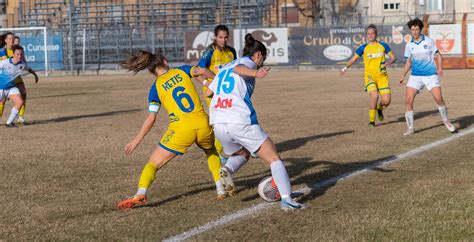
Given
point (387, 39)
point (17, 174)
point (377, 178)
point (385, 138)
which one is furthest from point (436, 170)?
point (387, 39)

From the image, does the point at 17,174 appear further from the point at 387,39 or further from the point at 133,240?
the point at 387,39

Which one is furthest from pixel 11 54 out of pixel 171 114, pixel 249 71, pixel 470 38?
pixel 470 38

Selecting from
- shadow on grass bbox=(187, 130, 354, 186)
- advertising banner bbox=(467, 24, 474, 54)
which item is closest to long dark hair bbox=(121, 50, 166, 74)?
Answer: shadow on grass bbox=(187, 130, 354, 186)

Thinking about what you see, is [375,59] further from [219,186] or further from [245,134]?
[245,134]

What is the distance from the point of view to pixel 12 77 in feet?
54.3

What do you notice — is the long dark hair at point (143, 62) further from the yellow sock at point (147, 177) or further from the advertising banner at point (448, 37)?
the advertising banner at point (448, 37)

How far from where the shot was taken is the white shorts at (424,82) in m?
13.7

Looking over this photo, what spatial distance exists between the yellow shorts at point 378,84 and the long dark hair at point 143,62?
8.86 metres

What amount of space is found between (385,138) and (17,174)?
19.6 ft

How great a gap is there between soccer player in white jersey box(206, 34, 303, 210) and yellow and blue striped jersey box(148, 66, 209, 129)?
0.82 ft

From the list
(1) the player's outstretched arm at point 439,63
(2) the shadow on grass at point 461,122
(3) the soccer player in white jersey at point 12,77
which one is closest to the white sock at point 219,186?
(2) the shadow on grass at point 461,122

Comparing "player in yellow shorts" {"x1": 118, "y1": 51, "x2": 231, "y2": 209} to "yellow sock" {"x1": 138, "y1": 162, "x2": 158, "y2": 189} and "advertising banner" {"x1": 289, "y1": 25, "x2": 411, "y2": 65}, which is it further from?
"advertising banner" {"x1": 289, "y1": 25, "x2": 411, "y2": 65}

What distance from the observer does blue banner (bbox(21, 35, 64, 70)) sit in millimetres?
45906

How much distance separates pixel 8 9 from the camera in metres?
61.9
